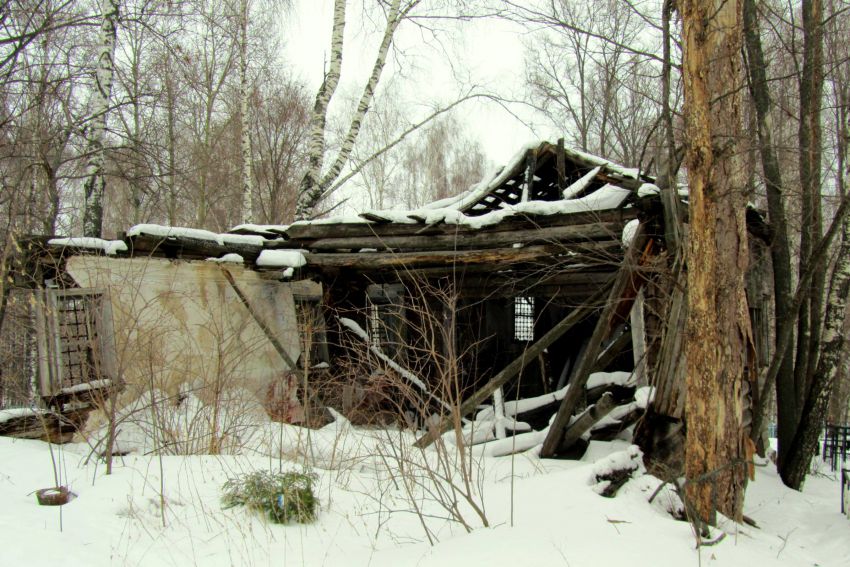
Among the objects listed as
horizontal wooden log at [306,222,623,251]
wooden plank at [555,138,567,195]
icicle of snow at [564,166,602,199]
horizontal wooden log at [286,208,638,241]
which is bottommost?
horizontal wooden log at [306,222,623,251]

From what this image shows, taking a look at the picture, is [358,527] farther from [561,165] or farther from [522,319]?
[522,319]

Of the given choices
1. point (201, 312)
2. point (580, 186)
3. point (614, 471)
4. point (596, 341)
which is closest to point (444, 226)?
point (580, 186)

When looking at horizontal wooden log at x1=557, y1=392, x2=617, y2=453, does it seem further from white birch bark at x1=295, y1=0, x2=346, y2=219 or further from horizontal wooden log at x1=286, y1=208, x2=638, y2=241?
white birch bark at x1=295, y1=0, x2=346, y2=219

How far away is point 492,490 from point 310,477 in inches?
62.5

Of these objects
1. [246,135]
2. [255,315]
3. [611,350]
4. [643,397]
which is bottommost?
[643,397]

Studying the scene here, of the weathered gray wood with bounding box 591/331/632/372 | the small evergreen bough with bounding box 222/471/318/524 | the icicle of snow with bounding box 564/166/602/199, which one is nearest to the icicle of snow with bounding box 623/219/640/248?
the weathered gray wood with bounding box 591/331/632/372

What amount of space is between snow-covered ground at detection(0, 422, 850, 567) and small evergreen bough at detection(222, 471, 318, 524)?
0.08 m

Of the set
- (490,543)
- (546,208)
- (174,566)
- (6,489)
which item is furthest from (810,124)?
(6,489)

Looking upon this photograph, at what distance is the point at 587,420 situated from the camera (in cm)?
683

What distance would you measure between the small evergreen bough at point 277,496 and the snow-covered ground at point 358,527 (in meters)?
0.08

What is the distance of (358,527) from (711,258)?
3.46m

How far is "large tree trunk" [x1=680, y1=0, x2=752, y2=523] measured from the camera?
466 centimetres

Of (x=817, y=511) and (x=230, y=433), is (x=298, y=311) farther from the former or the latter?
(x=817, y=511)

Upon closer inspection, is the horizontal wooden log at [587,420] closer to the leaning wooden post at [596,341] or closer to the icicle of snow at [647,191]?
the leaning wooden post at [596,341]
